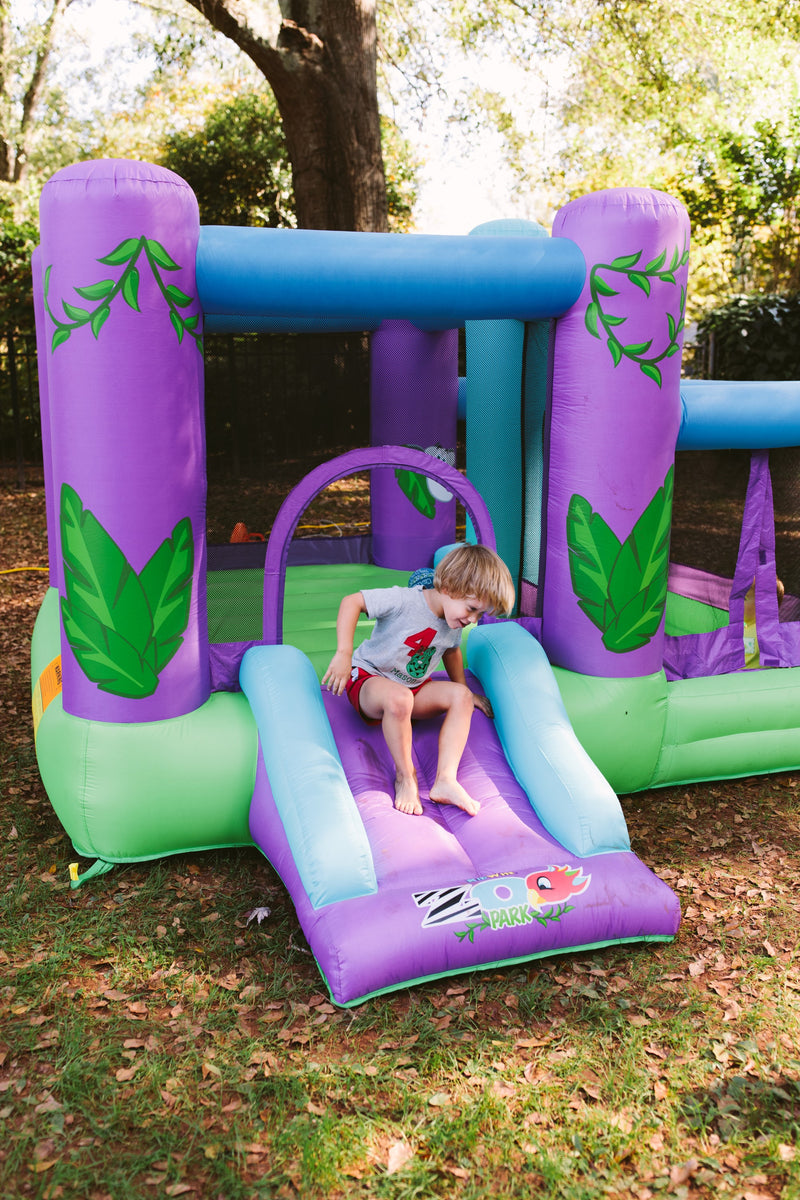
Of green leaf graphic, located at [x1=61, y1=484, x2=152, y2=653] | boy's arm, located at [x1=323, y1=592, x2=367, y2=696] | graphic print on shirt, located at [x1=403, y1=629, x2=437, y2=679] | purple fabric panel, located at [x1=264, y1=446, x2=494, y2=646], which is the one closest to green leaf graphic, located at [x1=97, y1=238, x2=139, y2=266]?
green leaf graphic, located at [x1=61, y1=484, x2=152, y2=653]

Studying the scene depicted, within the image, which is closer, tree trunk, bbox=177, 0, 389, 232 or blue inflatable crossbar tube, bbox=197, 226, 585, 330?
blue inflatable crossbar tube, bbox=197, 226, 585, 330

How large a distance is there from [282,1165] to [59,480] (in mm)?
2206

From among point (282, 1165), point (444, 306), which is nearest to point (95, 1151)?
point (282, 1165)

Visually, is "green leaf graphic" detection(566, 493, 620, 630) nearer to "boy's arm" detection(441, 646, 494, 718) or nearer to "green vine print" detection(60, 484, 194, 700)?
"boy's arm" detection(441, 646, 494, 718)

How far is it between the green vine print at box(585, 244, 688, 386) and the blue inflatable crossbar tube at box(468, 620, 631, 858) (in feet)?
3.66

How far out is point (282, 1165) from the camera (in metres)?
2.15

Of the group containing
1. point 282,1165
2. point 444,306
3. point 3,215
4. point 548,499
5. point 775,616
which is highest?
point 3,215

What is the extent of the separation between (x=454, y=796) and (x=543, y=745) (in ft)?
1.24

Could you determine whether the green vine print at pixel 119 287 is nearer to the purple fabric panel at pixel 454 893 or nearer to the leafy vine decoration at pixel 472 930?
the purple fabric panel at pixel 454 893

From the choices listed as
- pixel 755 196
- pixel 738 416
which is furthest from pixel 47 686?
pixel 755 196

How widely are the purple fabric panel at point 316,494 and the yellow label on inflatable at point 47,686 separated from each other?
2.82 ft

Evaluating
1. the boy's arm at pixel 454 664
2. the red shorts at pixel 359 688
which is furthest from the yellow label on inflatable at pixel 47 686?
the boy's arm at pixel 454 664

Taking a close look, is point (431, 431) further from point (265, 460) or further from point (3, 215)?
point (3, 215)

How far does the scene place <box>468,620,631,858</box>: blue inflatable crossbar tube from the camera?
122 inches
